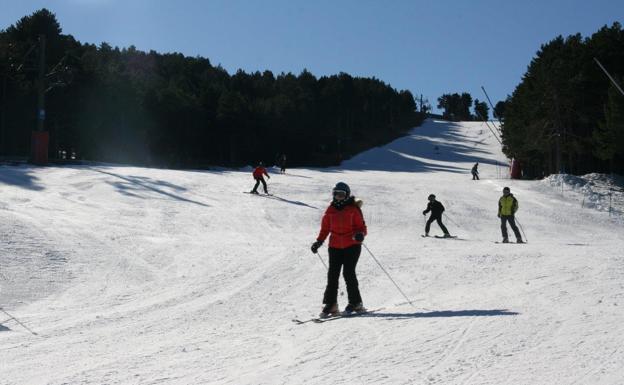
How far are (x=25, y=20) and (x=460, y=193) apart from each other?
38255mm

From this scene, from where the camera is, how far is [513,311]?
8.12 meters

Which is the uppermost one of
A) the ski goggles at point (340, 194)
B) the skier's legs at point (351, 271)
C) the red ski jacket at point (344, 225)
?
the ski goggles at point (340, 194)

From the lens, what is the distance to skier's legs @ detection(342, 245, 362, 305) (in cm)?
896

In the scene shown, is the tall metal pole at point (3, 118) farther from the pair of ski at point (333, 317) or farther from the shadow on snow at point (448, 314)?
the shadow on snow at point (448, 314)

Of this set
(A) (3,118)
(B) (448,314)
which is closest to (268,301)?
(B) (448,314)

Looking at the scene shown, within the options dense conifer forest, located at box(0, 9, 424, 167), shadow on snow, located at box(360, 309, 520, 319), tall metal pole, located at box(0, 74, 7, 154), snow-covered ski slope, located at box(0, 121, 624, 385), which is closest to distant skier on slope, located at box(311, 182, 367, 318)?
shadow on snow, located at box(360, 309, 520, 319)

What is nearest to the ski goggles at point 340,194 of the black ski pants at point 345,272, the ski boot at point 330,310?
the black ski pants at point 345,272

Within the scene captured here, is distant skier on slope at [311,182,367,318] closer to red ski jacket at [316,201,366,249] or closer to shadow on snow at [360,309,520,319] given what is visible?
red ski jacket at [316,201,366,249]

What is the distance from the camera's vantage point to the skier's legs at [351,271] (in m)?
8.96

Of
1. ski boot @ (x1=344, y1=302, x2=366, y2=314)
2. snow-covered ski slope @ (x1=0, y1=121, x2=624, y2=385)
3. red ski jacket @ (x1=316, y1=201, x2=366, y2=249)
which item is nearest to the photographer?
snow-covered ski slope @ (x1=0, y1=121, x2=624, y2=385)

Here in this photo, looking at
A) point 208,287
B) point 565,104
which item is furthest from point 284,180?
point 208,287

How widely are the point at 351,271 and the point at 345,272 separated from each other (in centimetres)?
8

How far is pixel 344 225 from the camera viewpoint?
29.2 feet

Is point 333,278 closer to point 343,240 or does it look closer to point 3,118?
point 343,240
